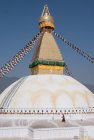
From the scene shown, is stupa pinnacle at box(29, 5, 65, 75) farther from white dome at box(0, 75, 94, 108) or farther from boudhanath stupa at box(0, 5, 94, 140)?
white dome at box(0, 75, 94, 108)

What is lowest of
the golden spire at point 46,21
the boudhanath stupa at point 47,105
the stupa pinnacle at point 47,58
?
the boudhanath stupa at point 47,105

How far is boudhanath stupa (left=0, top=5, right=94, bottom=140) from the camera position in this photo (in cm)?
1402

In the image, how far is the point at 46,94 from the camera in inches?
675

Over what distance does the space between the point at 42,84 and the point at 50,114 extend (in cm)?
254

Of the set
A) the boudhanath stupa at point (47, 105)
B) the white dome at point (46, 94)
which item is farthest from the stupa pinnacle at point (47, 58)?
the white dome at point (46, 94)

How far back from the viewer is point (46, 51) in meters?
20.0

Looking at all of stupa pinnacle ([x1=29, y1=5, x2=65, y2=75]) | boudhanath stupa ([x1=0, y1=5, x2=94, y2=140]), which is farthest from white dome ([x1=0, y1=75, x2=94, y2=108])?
stupa pinnacle ([x1=29, y1=5, x2=65, y2=75])

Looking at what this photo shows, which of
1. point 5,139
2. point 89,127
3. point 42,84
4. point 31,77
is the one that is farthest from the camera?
point 31,77

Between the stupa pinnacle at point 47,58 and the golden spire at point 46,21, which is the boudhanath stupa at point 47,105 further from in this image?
the golden spire at point 46,21

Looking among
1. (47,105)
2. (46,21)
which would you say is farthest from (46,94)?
(46,21)

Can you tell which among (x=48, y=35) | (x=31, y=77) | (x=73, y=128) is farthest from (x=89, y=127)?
(x=48, y=35)

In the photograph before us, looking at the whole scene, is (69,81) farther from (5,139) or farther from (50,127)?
(5,139)

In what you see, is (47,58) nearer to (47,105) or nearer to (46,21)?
(46,21)

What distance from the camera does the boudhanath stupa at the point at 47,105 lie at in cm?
1402
